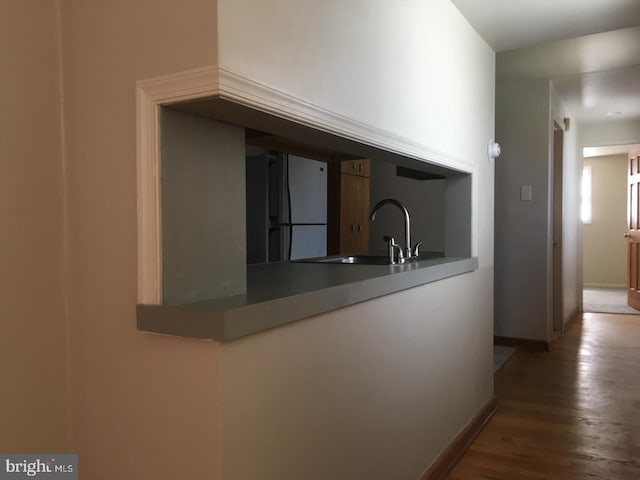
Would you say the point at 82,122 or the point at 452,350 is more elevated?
the point at 82,122

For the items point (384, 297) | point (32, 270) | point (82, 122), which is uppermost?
point (82, 122)

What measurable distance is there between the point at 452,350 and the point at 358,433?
0.92 meters

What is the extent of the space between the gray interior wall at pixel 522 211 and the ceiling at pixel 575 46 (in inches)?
10.6

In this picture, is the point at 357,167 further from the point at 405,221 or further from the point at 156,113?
the point at 156,113

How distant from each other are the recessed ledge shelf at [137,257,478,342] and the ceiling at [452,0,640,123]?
137 centimetres

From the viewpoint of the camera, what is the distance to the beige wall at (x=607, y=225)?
828 cm

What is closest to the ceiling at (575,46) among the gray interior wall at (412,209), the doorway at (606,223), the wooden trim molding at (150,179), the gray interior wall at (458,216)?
the gray interior wall at (458,216)

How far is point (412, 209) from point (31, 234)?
355 centimetres

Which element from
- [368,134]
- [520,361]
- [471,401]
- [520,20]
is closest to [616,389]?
[520,361]

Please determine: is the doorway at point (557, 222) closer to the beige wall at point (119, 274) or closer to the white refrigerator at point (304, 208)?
the white refrigerator at point (304, 208)

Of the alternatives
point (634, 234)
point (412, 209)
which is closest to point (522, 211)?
point (412, 209)

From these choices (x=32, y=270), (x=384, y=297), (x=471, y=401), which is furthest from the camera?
(x=471, y=401)

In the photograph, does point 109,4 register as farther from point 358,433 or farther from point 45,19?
point 358,433

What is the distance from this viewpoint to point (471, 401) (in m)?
2.64
